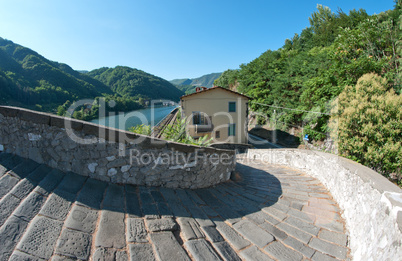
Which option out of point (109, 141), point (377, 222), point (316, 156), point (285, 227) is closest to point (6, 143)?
point (109, 141)

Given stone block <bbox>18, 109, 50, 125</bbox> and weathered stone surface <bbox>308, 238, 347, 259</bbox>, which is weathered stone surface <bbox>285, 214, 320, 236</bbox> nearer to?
weathered stone surface <bbox>308, 238, 347, 259</bbox>

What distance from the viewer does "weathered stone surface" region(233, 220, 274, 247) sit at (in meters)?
2.12

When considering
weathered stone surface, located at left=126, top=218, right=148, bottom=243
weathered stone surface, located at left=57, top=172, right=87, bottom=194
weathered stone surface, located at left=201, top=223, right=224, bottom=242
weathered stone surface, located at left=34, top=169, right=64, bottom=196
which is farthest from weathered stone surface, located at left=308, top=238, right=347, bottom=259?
weathered stone surface, located at left=34, top=169, right=64, bottom=196

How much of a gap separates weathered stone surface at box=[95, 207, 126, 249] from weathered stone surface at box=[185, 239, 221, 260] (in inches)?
27.3

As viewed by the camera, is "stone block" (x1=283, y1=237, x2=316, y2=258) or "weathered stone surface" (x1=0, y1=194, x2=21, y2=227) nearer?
"weathered stone surface" (x1=0, y1=194, x2=21, y2=227)

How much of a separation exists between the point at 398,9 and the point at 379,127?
18427 millimetres

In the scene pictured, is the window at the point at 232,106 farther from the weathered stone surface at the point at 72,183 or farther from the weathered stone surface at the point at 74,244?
the weathered stone surface at the point at 74,244

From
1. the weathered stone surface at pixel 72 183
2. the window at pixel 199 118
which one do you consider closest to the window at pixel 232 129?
the window at pixel 199 118

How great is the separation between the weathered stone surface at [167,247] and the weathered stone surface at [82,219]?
0.67 m

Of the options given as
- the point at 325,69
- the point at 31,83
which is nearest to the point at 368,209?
the point at 325,69

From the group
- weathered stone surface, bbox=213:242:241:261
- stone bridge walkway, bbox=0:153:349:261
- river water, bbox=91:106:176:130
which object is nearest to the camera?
stone bridge walkway, bbox=0:153:349:261

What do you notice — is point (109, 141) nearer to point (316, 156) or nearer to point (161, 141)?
point (161, 141)

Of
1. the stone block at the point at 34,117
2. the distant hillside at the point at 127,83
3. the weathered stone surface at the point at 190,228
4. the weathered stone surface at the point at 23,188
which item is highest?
the distant hillside at the point at 127,83

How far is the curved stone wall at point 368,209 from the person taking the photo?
1444mm
